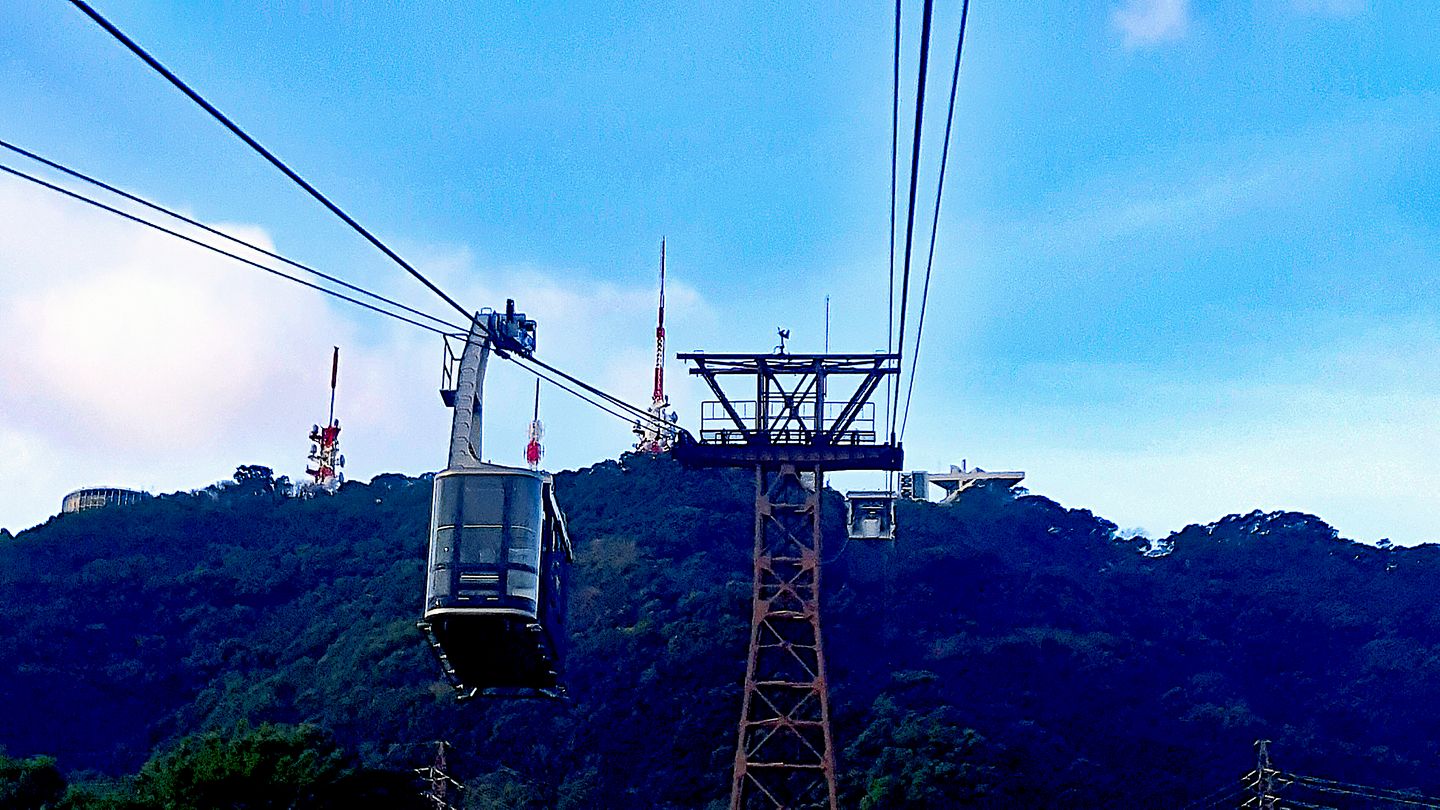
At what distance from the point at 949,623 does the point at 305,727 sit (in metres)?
42.8

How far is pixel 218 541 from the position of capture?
338 ft

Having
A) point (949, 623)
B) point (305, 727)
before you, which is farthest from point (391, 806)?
point (949, 623)

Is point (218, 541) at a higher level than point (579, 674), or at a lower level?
higher

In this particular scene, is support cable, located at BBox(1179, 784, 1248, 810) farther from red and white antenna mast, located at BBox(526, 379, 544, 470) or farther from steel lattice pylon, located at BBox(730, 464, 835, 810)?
red and white antenna mast, located at BBox(526, 379, 544, 470)

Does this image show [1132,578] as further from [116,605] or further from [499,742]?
[116,605]

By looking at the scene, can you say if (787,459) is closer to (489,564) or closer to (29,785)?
(489,564)

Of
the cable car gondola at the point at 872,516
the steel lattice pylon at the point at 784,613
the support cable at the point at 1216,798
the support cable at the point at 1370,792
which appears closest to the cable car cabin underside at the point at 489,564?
the steel lattice pylon at the point at 784,613

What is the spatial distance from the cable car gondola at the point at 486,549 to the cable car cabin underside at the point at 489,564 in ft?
0.04

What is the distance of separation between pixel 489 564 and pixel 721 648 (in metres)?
58.7

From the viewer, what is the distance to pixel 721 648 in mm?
77312

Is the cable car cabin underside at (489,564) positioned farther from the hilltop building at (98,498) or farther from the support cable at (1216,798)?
the hilltop building at (98,498)

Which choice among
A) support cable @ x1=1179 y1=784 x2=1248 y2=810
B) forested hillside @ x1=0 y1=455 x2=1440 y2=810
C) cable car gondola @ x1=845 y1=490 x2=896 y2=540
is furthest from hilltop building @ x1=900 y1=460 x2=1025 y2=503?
cable car gondola @ x1=845 y1=490 x2=896 y2=540

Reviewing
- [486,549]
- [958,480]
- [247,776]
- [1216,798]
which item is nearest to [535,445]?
[486,549]

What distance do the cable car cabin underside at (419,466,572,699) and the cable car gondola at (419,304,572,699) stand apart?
1 centimetres
